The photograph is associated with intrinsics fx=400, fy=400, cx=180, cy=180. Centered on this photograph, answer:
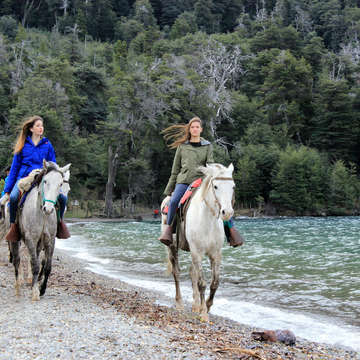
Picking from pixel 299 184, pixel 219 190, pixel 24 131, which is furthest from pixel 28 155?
pixel 299 184

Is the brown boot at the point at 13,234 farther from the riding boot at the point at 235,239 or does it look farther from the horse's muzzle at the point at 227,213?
the horse's muzzle at the point at 227,213

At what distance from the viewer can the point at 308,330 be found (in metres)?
6.60

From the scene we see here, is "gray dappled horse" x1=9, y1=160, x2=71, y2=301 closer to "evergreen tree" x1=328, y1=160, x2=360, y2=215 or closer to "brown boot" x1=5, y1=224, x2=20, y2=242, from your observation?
"brown boot" x1=5, y1=224, x2=20, y2=242

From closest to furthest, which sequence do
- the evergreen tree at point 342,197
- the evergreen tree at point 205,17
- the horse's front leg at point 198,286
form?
1. the horse's front leg at point 198,286
2. the evergreen tree at point 342,197
3. the evergreen tree at point 205,17

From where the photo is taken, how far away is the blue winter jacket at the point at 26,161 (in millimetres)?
7402

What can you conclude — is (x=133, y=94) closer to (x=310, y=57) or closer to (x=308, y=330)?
(x=308, y=330)

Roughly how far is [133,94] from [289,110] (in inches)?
1171

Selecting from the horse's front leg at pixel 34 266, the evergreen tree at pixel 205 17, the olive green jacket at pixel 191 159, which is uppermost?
the evergreen tree at pixel 205 17

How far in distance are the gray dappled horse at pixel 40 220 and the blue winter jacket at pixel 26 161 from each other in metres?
0.52

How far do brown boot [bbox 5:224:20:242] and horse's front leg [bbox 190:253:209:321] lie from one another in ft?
10.6

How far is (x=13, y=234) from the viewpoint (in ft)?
23.6

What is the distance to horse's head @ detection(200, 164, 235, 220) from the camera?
5.62 metres

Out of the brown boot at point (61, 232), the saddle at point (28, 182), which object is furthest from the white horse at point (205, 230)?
the saddle at point (28, 182)

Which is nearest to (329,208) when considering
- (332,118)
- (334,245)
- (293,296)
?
(332,118)
